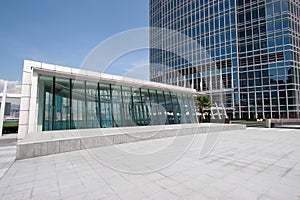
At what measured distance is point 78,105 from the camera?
43.2 ft

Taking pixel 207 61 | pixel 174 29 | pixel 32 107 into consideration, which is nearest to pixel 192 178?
pixel 32 107

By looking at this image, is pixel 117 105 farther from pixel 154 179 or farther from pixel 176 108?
pixel 154 179

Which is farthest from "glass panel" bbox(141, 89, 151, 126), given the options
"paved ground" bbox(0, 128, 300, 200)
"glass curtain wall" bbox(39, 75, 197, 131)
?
"paved ground" bbox(0, 128, 300, 200)

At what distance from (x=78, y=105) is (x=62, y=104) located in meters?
1.16

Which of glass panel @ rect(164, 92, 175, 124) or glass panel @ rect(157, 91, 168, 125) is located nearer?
glass panel @ rect(157, 91, 168, 125)

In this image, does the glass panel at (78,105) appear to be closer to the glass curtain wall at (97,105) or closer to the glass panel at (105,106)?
the glass curtain wall at (97,105)

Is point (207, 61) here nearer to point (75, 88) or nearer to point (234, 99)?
point (234, 99)

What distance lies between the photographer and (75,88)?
13406mm

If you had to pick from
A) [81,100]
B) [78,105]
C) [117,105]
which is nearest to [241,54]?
[117,105]

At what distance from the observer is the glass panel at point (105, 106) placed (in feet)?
47.0

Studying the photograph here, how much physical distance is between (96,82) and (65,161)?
9.68 metres

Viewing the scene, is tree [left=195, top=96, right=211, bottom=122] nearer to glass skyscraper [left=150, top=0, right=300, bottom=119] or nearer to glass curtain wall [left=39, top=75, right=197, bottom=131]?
glass skyscraper [left=150, top=0, right=300, bottom=119]

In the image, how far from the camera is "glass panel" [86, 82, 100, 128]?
44.0ft

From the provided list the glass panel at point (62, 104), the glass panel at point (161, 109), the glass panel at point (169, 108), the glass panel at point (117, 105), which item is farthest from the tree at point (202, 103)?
the glass panel at point (62, 104)
